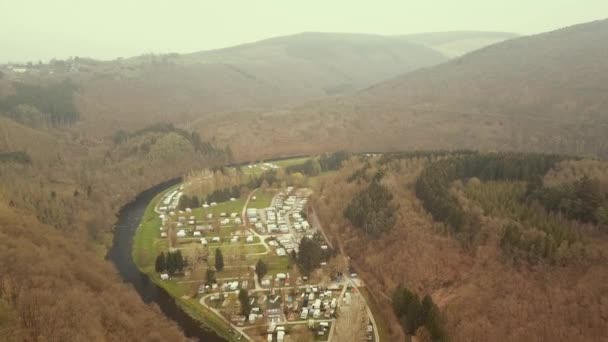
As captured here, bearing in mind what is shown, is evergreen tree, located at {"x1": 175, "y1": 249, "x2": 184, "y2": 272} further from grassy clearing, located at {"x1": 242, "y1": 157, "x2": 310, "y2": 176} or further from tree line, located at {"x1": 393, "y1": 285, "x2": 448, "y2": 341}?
grassy clearing, located at {"x1": 242, "y1": 157, "x2": 310, "y2": 176}

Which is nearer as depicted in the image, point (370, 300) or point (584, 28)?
point (370, 300)

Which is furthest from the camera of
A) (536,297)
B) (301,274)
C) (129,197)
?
(129,197)

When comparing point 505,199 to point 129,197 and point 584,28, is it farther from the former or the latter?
point 584,28

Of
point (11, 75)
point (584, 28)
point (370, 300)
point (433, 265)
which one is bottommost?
point (370, 300)

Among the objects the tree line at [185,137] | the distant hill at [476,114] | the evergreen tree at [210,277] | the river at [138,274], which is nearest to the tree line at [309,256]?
the evergreen tree at [210,277]

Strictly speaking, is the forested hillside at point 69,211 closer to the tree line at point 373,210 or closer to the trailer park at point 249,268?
the trailer park at point 249,268

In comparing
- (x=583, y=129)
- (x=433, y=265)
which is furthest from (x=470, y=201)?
(x=583, y=129)

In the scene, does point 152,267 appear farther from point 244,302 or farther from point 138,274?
point 244,302
